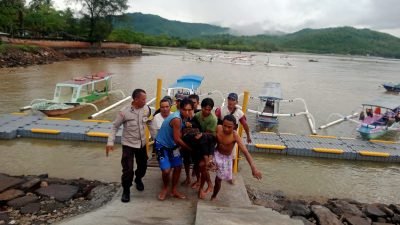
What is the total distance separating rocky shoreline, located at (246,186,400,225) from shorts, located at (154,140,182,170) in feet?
7.27

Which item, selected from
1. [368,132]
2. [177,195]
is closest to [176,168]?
[177,195]

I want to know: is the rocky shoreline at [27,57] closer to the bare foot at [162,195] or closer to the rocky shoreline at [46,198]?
the rocky shoreline at [46,198]

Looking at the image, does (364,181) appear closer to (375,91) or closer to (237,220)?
(237,220)

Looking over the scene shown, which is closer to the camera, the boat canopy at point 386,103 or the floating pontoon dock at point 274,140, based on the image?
the floating pontoon dock at point 274,140

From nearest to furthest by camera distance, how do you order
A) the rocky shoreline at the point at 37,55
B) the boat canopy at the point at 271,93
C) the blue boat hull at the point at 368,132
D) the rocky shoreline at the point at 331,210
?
the rocky shoreline at the point at 331,210 → the blue boat hull at the point at 368,132 → the boat canopy at the point at 271,93 → the rocky shoreline at the point at 37,55

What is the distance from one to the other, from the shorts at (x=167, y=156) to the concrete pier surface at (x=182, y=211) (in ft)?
1.81

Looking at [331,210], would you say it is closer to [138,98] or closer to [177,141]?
[177,141]

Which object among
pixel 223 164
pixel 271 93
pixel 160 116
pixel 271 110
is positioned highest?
pixel 160 116

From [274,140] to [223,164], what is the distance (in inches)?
247

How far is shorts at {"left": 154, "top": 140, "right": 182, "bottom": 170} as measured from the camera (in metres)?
5.04

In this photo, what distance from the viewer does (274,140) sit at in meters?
11.0

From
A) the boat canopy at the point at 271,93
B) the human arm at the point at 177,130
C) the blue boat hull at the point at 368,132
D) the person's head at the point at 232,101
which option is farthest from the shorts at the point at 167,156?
the boat canopy at the point at 271,93

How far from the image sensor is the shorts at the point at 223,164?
510 cm

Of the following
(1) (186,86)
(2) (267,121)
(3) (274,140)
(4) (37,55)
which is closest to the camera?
(3) (274,140)
